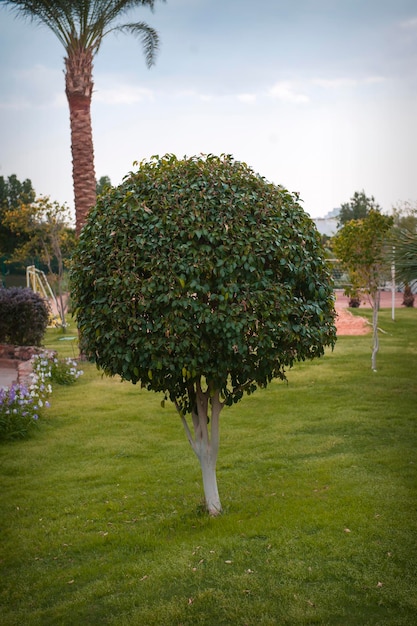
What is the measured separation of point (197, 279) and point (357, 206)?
43985mm

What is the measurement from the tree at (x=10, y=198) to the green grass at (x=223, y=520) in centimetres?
2973

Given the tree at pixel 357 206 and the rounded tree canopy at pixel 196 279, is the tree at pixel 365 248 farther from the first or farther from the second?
the tree at pixel 357 206

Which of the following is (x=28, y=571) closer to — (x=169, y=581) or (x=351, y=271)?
(x=169, y=581)

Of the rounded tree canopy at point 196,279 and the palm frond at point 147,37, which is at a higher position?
the palm frond at point 147,37

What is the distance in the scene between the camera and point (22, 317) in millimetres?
14328

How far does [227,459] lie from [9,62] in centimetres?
2100

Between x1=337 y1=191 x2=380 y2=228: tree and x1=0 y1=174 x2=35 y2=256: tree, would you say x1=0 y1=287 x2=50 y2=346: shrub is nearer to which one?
x1=0 y1=174 x2=35 y2=256: tree

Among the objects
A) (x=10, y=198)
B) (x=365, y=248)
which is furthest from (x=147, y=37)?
(x=10, y=198)

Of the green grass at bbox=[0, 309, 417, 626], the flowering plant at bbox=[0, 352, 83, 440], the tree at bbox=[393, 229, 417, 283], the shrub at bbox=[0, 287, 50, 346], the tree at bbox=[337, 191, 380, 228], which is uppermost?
the tree at bbox=[337, 191, 380, 228]

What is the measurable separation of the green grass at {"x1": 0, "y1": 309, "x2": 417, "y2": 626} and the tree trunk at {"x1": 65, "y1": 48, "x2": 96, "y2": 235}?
561 centimetres

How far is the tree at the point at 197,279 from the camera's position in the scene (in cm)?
449

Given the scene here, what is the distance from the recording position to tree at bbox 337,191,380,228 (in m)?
46.0

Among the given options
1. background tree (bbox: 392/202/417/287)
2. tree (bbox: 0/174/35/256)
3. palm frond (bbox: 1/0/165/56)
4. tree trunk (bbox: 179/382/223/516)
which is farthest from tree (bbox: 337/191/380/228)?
tree trunk (bbox: 179/382/223/516)

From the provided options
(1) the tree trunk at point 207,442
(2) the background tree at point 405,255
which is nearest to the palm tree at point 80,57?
(2) the background tree at point 405,255
